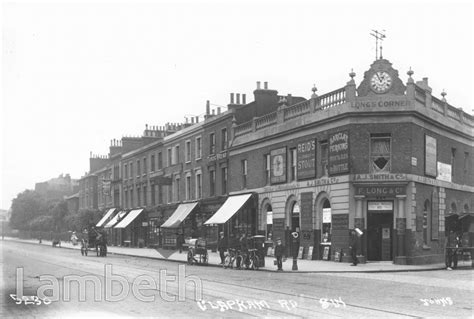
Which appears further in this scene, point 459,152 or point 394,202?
point 459,152

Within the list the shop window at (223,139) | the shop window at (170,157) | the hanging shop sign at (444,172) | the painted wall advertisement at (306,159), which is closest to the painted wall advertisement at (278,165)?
the painted wall advertisement at (306,159)

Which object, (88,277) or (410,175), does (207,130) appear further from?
(88,277)

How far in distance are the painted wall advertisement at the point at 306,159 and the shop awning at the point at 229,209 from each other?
529 centimetres

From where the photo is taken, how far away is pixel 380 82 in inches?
1129

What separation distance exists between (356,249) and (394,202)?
3056mm

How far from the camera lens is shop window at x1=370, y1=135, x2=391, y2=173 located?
28.5 metres

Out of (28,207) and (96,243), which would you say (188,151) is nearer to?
(96,243)

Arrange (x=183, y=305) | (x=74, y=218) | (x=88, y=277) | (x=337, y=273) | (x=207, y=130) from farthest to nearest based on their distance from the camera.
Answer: (x=74, y=218) → (x=207, y=130) → (x=337, y=273) → (x=88, y=277) → (x=183, y=305)

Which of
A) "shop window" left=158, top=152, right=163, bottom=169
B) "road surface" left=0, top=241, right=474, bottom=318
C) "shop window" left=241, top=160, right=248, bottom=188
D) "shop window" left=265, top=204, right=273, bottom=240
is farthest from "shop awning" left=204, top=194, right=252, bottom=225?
"road surface" left=0, top=241, right=474, bottom=318

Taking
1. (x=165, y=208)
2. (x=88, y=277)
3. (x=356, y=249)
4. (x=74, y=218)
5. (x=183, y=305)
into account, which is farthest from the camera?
(x=74, y=218)

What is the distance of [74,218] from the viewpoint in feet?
250

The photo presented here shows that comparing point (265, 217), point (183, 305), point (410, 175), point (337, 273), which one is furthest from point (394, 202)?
point (183, 305)

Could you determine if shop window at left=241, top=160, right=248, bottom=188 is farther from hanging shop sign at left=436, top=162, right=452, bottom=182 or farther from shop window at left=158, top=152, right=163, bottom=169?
shop window at left=158, top=152, right=163, bottom=169

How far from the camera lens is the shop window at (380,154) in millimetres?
28547
